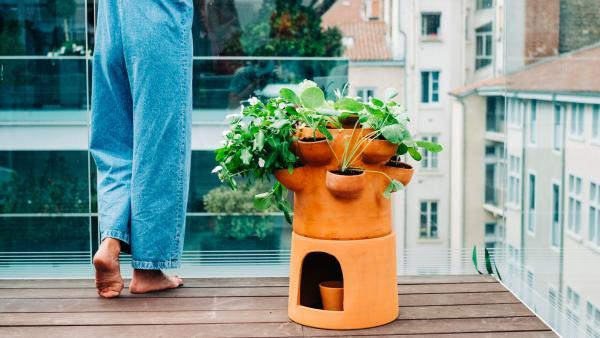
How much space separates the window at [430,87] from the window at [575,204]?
2.35ft

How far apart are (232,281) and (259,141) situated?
67 centimetres

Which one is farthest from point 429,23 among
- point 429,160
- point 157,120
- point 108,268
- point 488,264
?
point 108,268

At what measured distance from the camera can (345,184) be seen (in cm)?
194

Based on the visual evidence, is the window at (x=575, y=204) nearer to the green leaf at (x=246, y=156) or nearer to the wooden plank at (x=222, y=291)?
the wooden plank at (x=222, y=291)

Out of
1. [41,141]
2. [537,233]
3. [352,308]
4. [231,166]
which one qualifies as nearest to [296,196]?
[231,166]

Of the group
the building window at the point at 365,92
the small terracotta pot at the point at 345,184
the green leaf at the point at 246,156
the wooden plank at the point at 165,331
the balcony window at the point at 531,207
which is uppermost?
the building window at the point at 365,92

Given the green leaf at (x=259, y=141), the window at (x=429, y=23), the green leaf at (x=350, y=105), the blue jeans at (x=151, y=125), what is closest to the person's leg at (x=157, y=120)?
the blue jeans at (x=151, y=125)

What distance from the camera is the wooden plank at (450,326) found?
199 cm

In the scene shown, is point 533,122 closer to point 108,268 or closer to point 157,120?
point 157,120

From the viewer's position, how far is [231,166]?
2.08 m

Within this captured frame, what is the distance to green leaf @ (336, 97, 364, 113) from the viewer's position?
80.2 inches

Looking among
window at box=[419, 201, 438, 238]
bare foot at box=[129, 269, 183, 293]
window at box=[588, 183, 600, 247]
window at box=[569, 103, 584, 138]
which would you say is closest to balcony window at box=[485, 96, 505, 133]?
window at box=[419, 201, 438, 238]

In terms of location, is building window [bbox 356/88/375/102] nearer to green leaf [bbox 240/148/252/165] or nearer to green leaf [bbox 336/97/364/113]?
green leaf [bbox 336/97/364/113]

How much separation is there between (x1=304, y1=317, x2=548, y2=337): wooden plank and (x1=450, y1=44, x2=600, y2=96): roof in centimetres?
58
